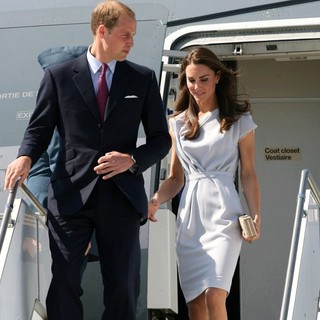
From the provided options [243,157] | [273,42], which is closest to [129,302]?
[243,157]

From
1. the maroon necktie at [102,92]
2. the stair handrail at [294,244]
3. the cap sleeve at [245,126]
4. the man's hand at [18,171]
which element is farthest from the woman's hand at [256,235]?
the man's hand at [18,171]

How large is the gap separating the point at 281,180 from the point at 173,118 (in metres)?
3.02

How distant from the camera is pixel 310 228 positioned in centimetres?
460

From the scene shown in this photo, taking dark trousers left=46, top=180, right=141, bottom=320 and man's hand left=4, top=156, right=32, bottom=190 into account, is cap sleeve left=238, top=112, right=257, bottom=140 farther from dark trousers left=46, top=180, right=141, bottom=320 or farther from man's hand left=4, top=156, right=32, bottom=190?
man's hand left=4, top=156, right=32, bottom=190

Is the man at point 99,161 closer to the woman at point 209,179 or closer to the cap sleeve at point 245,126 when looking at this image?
the woman at point 209,179

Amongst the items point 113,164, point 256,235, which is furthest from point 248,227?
point 113,164

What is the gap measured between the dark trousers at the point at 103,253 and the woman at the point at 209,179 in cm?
42

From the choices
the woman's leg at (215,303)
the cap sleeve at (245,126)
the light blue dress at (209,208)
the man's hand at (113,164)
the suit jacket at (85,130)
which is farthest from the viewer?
the cap sleeve at (245,126)

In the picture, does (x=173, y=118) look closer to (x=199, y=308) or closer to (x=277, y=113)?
(x=199, y=308)

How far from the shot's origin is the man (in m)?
3.85

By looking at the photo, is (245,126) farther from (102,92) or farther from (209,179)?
(102,92)

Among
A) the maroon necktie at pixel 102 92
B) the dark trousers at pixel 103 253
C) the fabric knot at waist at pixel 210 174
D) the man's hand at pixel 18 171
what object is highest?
the maroon necktie at pixel 102 92

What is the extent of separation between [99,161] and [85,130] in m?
0.22

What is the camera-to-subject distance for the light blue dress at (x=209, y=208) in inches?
163
